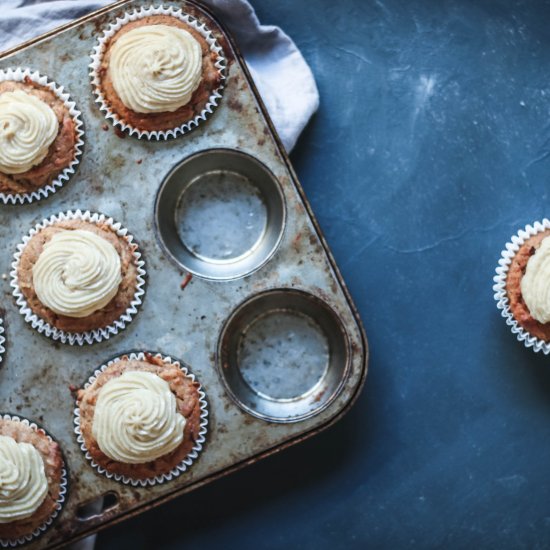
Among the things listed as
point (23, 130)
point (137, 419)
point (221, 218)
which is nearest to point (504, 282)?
point (221, 218)

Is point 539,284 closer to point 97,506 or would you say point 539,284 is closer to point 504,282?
point 504,282

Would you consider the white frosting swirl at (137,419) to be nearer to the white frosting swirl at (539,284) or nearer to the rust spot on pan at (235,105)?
the rust spot on pan at (235,105)

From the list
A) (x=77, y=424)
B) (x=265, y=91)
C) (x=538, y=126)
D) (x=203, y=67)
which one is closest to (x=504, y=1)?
(x=538, y=126)

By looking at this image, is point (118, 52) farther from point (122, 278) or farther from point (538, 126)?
point (538, 126)

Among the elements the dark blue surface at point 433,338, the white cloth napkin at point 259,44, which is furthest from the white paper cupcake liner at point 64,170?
the dark blue surface at point 433,338

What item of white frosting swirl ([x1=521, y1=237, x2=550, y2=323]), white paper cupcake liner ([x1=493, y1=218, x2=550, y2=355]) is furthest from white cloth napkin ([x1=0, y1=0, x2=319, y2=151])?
white frosting swirl ([x1=521, y1=237, x2=550, y2=323])

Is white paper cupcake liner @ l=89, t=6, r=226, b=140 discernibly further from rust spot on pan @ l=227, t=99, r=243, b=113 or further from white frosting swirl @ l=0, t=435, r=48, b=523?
white frosting swirl @ l=0, t=435, r=48, b=523
